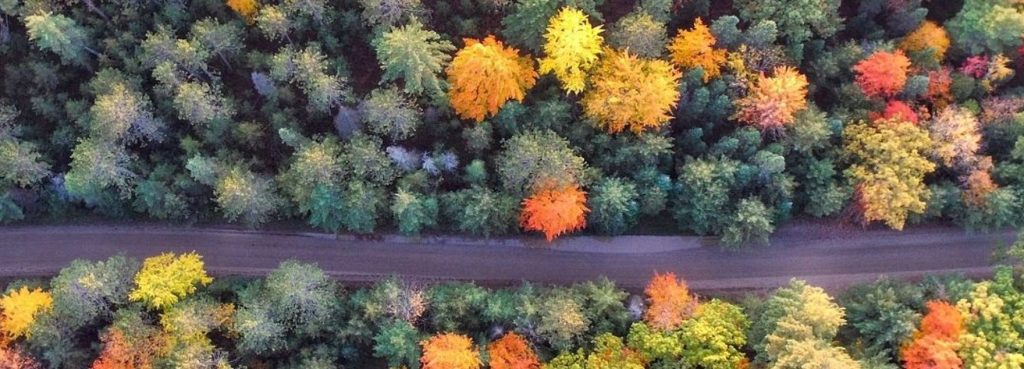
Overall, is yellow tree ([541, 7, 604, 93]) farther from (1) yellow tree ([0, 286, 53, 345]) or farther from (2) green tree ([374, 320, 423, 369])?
(1) yellow tree ([0, 286, 53, 345])

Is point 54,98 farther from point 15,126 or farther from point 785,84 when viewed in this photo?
point 785,84

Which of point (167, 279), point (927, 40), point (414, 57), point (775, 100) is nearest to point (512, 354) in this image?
point (414, 57)

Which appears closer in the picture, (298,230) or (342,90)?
(342,90)

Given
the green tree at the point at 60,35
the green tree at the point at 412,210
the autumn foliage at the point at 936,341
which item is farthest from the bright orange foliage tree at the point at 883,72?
the green tree at the point at 60,35

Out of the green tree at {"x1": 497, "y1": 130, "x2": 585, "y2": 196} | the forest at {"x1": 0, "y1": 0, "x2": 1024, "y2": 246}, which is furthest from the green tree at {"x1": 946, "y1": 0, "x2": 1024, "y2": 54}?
the green tree at {"x1": 497, "y1": 130, "x2": 585, "y2": 196}

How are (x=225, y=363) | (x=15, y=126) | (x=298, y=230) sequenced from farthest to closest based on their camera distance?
(x=298, y=230) → (x=15, y=126) → (x=225, y=363)

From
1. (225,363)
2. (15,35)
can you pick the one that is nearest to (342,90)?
(225,363)
